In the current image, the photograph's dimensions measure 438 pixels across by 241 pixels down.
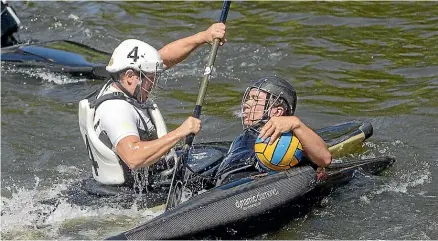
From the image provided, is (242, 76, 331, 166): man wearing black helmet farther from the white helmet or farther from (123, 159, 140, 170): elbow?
(123, 159, 140, 170): elbow

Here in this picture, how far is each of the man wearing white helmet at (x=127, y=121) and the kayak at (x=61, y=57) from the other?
15.2ft

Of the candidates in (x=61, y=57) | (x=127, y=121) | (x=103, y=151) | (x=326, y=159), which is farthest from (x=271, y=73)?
(x=127, y=121)

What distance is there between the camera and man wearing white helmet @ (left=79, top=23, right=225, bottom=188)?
5734 millimetres

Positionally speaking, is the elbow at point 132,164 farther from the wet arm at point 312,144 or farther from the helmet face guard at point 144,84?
the wet arm at point 312,144

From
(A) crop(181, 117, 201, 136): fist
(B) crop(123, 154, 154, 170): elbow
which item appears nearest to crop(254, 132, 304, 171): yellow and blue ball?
(A) crop(181, 117, 201, 136): fist

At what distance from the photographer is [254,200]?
20.0 feet

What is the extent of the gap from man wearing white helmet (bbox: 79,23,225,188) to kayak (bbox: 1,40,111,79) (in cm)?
463

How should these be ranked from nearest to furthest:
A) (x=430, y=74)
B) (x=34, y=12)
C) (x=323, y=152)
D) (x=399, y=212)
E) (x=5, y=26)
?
(x=323, y=152)
(x=399, y=212)
(x=430, y=74)
(x=5, y=26)
(x=34, y=12)

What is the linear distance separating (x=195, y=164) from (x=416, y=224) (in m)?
1.79

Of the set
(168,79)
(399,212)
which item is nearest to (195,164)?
(399,212)

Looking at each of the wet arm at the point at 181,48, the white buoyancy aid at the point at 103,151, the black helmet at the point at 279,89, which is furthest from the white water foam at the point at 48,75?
the black helmet at the point at 279,89

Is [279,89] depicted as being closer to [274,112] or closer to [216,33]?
[274,112]

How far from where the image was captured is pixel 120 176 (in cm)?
625

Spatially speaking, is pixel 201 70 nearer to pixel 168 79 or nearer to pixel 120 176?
pixel 168 79
